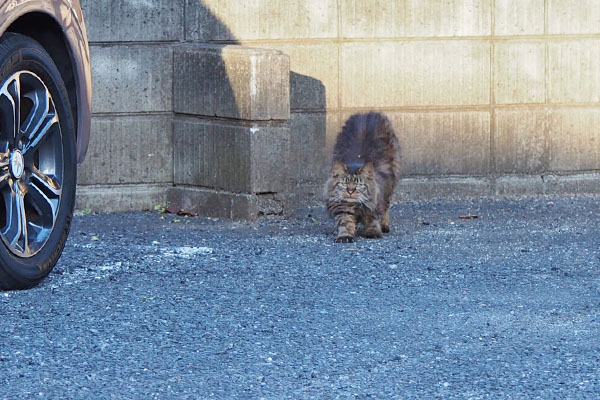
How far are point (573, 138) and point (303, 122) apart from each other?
7.26 ft

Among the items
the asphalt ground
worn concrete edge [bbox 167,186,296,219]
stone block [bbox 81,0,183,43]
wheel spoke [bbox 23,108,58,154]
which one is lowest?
the asphalt ground

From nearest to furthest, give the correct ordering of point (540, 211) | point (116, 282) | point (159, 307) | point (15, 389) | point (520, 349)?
point (15, 389)
point (520, 349)
point (159, 307)
point (116, 282)
point (540, 211)

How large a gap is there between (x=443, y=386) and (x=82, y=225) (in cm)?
451

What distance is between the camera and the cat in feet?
26.1

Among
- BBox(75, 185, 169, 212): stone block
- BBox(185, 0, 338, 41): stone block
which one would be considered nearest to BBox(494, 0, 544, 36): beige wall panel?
BBox(185, 0, 338, 41): stone block

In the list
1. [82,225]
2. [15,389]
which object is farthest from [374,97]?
[15,389]

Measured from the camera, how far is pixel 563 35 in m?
9.53

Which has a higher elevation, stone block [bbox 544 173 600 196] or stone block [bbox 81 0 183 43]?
stone block [bbox 81 0 183 43]

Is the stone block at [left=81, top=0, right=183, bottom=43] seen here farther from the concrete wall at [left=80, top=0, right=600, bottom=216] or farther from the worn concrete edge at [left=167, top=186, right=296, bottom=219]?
the worn concrete edge at [left=167, top=186, right=296, bottom=219]

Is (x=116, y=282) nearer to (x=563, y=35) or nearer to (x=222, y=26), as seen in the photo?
(x=222, y=26)

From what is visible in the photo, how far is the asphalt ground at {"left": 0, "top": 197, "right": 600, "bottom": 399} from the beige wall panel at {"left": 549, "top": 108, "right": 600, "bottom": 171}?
4.10 feet

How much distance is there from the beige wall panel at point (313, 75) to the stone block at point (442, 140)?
566 millimetres

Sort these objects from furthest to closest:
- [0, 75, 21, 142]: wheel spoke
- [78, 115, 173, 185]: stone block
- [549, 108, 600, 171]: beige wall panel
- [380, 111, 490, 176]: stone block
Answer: [549, 108, 600, 171]: beige wall panel
[380, 111, 490, 176]: stone block
[78, 115, 173, 185]: stone block
[0, 75, 21, 142]: wheel spoke

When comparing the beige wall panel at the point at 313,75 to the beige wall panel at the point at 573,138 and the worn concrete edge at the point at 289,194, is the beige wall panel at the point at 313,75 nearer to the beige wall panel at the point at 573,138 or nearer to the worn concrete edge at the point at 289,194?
the worn concrete edge at the point at 289,194
